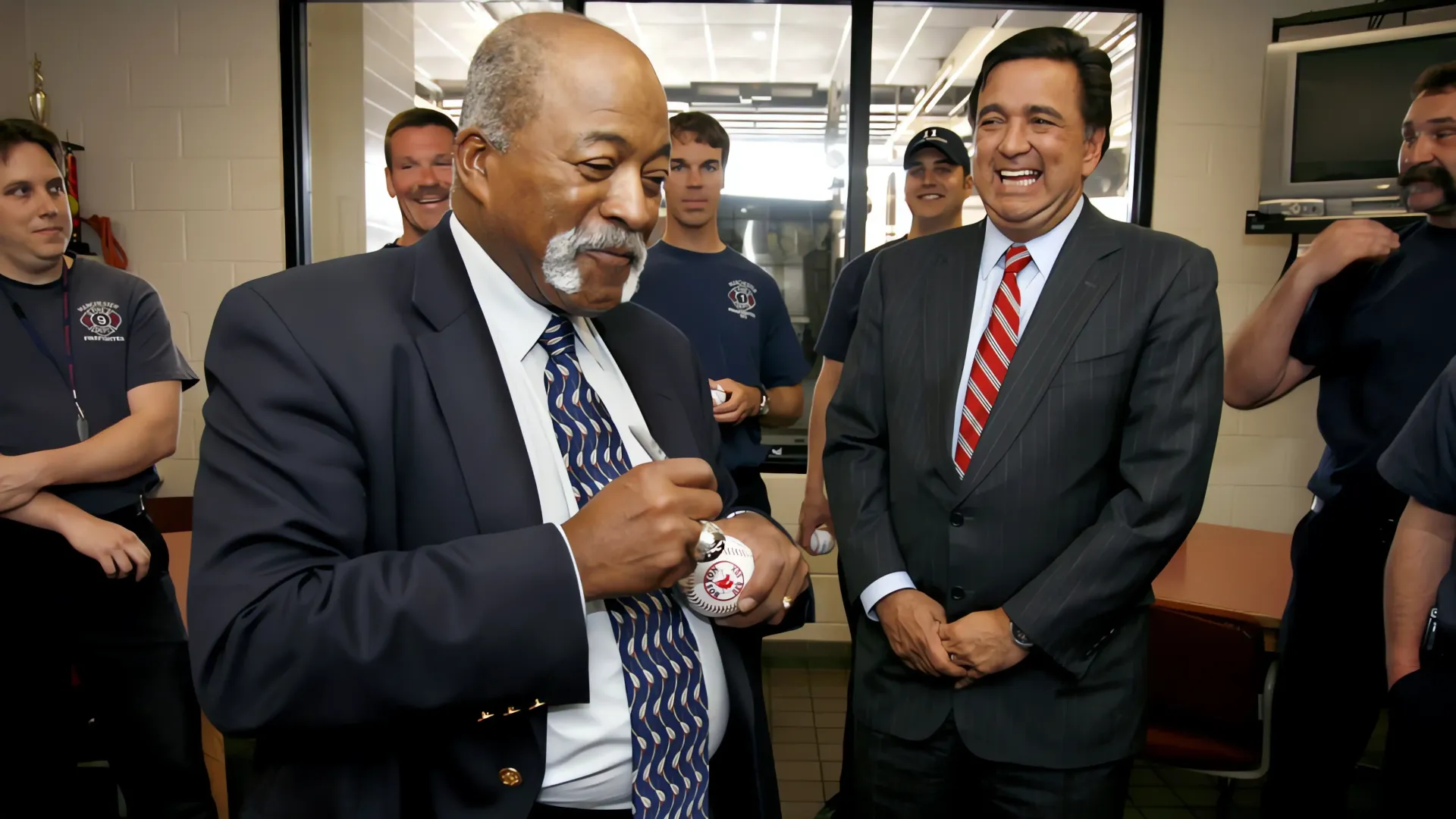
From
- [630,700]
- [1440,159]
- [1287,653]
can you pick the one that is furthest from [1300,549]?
[630,700]

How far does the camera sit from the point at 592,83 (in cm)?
96

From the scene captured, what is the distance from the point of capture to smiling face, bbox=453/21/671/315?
3.15 ft

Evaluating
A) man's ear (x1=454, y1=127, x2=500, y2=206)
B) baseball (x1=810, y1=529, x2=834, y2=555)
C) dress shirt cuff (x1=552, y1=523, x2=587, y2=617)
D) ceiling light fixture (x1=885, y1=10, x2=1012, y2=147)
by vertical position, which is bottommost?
baseball (x1=810, y1=529, x2=834, y2=555)

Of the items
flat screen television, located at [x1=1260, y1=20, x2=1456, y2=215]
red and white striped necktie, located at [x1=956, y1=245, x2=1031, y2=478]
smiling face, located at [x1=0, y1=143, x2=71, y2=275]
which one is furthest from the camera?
flat screen television, located at [x1=1260, y1=20, x2=1456, y2=215]

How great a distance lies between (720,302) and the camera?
2.73 meters

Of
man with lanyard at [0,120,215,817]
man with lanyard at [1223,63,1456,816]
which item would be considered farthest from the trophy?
man with lanyard at [1223,63,1456,816]

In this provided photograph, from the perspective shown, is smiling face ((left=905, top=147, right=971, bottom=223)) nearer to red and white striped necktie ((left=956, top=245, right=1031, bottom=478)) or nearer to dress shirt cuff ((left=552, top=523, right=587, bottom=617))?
red and white striped necktie ((left=956, top=245, right=1031, bottom=478))

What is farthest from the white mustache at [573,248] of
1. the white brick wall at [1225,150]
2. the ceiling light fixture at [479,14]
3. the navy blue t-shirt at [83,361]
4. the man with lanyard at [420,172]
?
the ceiling light fixture at [479,14]

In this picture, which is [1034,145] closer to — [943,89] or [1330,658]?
[1330,658]

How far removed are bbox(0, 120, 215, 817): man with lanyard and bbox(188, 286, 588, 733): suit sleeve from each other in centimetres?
161

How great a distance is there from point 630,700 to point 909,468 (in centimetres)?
80

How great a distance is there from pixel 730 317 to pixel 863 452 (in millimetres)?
1054

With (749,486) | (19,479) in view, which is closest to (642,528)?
(749,486)

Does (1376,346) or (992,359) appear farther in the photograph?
(1376,346)
